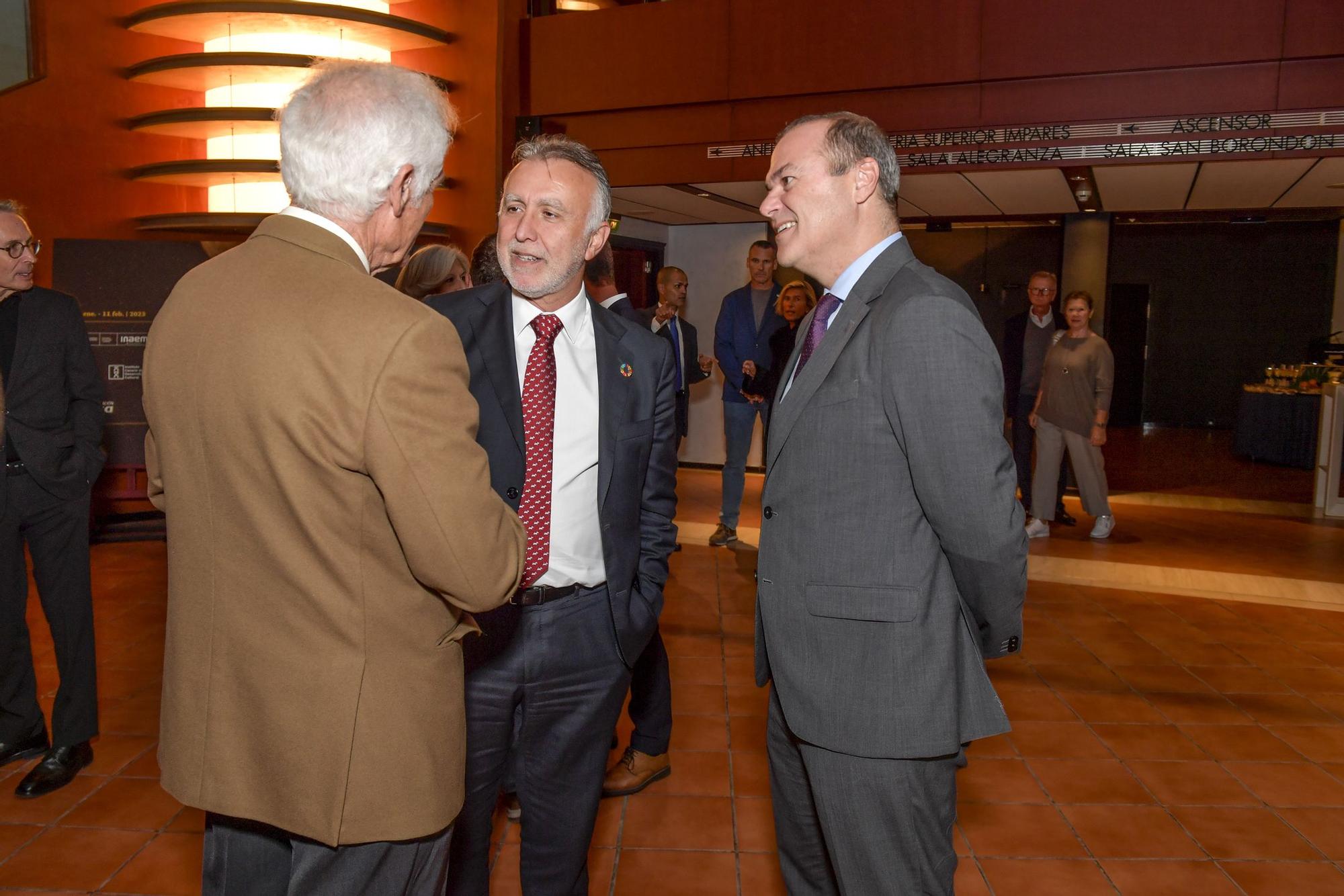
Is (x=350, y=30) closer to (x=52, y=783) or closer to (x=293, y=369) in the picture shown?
(x=52, y=783)

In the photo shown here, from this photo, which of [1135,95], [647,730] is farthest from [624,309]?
[1135,95]

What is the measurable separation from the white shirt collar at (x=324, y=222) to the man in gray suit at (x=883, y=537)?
757 millimetres

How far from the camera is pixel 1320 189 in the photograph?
852 centimetres

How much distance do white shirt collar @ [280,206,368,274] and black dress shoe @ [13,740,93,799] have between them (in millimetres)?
2717

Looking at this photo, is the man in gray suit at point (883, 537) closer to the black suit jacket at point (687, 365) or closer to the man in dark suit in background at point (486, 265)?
the man in dark suit in background at point (486, 265)

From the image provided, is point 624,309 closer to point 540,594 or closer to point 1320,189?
point 540,594

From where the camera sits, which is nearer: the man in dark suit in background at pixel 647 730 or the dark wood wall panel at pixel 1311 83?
the man in dark suit in background at pixel 647 730

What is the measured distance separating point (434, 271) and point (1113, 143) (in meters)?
5.27

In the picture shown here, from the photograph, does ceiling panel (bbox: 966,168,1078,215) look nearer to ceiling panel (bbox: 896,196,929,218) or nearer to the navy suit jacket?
ceiling panel (bbox: 896,196,929,218)

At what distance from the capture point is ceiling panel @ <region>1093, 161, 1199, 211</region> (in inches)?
279

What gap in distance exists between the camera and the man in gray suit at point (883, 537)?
4.92ft

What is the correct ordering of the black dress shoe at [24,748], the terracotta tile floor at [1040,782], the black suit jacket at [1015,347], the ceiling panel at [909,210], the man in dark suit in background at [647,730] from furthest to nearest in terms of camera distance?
1. the ceiling panel at [909,210]
2. the black suit jacket at [1015,347]
3. the black dress shoe at [24,748]
4. the man in dark suit in background at [647,730]
5. the terracotta tile floor at [1040,782]

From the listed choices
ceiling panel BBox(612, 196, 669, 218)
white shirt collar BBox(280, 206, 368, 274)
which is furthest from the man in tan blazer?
ceiling panel BBox(612, 196, 669, 218)

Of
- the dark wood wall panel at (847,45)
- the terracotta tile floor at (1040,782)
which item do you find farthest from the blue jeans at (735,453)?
the dark wood wall panel at (847,45)
